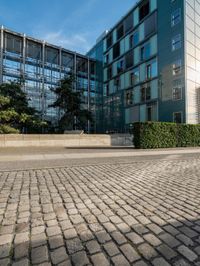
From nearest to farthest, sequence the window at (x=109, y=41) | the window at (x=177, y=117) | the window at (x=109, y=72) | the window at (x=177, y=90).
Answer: the window at (x=177, y=117)
the window at (x=177, y=90)
the window at (x=109, y=41)
the window at (x=109, y=72)

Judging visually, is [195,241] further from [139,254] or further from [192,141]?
[192,141]

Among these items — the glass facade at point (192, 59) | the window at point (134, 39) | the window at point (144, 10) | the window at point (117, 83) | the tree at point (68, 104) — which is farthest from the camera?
the window at point (117, 83)

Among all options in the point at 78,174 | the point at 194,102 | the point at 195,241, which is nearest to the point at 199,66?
the point at 194,102

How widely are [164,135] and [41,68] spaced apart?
31474 millimetres

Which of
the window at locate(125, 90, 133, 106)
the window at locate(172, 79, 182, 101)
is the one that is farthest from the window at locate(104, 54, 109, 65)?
the window at locate(172, 79, 182, 101)

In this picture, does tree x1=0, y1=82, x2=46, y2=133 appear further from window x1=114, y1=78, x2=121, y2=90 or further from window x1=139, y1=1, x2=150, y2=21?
window x1=139, y1=1, x2=150, y2=21

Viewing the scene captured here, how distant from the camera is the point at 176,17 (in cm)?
2980

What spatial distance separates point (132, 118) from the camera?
37.2 meters

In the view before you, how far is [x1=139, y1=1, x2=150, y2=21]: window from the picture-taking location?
1352 inches

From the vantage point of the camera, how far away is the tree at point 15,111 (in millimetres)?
20337

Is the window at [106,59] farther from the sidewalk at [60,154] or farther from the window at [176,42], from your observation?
the sidewalk at [60,154]

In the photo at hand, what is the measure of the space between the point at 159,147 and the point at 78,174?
12568 mm

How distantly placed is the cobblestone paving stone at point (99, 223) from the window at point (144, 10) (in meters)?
35.3

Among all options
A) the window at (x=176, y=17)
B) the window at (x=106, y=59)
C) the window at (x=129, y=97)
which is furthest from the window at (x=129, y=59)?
the window at (x=176, y=17)
